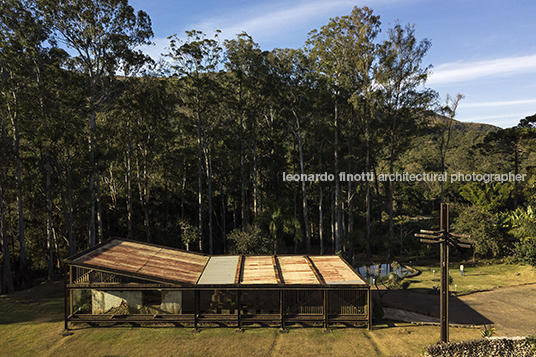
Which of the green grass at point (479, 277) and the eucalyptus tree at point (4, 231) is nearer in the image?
the green grass at point (479, 277)

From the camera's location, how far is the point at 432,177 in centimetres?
5584

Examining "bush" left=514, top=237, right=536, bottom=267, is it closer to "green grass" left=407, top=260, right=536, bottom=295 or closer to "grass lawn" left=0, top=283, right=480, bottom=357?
"green grass" left=407, top=260, right=536, bottom=295

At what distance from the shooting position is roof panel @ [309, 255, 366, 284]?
15469mm

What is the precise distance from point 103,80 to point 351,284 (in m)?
24.8

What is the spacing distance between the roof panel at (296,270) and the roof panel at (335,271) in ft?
1.97

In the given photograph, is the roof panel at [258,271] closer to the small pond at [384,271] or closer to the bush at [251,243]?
the bush at [251,243]

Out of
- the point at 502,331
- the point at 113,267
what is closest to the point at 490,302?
the point at 502,331

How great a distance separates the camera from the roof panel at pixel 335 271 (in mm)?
15469

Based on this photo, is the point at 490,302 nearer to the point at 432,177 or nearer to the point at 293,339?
the point at 293,339

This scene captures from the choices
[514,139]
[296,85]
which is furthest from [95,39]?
[514,139]

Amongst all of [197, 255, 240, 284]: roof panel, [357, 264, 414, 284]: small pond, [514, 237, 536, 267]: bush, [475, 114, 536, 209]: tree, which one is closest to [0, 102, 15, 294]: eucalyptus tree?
[197, 255, 240, 284]: roof panel

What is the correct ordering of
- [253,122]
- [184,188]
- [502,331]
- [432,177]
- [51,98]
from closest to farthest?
1. [502,331]
2. [51,98]
3. [253,122]
4. [184,188]
5. [432,177]

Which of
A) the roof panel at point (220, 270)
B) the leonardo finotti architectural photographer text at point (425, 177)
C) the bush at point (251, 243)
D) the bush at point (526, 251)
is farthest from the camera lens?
the leonardo finotti architectural photographer text at point (425, 177)

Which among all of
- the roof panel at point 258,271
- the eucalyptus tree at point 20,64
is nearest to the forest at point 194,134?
the eucalyptus tree at point 20,64
